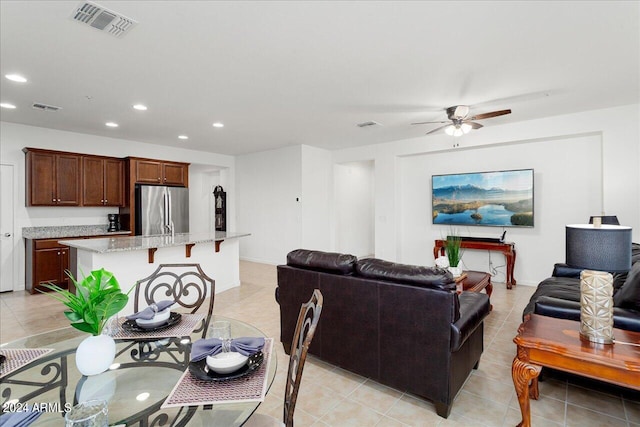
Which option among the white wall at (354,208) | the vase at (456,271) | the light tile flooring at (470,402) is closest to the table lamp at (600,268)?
the light tile flooring at (470,402)

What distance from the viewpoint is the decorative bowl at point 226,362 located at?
1.17 metres

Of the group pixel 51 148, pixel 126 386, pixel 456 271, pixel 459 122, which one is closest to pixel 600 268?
pixel 456 271

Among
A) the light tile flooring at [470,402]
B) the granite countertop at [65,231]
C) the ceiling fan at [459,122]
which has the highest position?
the ceiling fan at [459,122]

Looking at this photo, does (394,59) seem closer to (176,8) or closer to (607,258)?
(176,8)

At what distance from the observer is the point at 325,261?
95.7 inches

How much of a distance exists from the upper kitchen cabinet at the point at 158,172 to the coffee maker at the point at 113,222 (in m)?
0.86

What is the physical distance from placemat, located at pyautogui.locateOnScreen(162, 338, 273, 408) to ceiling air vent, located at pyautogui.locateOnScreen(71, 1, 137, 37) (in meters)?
2.50

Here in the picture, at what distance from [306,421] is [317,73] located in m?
3.08

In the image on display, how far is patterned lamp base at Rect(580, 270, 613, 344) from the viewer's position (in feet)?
5.17

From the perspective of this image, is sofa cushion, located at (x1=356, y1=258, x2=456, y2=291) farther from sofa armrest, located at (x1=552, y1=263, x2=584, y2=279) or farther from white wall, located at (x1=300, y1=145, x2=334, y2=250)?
white wall, located at (x1=300, y1=145, x2=334, y2=250)

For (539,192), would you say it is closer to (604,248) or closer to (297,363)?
(604,248)

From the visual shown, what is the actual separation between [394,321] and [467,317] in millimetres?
484

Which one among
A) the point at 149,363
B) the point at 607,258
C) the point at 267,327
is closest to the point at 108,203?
the point at 267,327

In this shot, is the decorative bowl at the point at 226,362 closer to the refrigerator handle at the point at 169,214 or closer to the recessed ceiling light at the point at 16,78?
the recessed ceiling light at the point at 16,78
